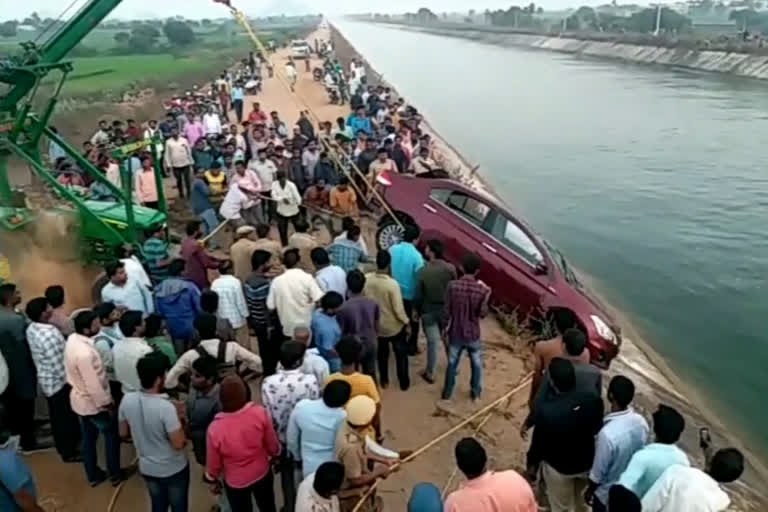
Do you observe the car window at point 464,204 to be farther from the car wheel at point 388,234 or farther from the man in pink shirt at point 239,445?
the man in pink shirt at point 239,445

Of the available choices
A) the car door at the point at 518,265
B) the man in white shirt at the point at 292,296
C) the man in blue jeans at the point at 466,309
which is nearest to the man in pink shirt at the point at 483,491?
the man in blue jeans at the point at 466,309

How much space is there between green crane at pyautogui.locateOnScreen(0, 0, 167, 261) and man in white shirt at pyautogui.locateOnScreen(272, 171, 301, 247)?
182cm

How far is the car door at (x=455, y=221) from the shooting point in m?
9.89

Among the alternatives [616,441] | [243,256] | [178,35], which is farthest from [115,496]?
[178,35]

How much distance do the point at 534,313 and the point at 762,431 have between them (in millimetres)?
3130

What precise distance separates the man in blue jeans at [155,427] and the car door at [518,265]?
5.20 meters

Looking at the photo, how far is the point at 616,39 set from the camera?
83125mm

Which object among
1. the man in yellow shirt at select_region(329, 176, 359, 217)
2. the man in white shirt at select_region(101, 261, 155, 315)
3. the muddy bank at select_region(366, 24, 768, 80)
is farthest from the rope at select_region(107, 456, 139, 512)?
the muddy bank at select_region(366, 24, 768, 80)

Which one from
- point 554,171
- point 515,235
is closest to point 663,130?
point 554,171

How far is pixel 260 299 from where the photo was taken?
Result: 729 centimetres

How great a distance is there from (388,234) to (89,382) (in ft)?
19.6

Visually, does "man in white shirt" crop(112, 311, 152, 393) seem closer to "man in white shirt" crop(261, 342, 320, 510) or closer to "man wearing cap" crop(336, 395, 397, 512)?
"man in white shirt" crop(261, 342, 320, 510)

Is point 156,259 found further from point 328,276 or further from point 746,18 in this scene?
point 746,18

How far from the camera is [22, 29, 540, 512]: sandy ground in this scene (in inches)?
247
